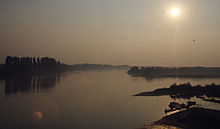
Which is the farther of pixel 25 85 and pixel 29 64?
pixel 29 64

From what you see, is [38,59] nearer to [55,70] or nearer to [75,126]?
[55,70]

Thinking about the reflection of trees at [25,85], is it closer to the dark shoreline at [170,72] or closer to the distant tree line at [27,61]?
the distant tree line at [27,61]

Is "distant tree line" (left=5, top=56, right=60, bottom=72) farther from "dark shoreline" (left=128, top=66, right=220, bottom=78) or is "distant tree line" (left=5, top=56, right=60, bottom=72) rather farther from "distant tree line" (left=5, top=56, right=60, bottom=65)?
"dark shoreline" (left=128, top=66, right=220, bottom=78)

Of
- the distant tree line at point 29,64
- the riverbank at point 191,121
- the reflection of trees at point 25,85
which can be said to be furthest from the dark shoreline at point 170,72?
the riverbank at point 191,121

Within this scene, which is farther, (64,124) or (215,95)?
(215,95)

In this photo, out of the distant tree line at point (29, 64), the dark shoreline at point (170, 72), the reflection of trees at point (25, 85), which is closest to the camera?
the reflection of trees at point (25, 85)

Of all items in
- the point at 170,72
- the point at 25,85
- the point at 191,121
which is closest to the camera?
the point at 191,121

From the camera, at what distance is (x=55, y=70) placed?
383 feet

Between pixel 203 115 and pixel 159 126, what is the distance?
5.52 m

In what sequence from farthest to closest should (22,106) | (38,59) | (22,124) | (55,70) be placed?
(55,70)
(38,59)
(22,106)
(22,124)

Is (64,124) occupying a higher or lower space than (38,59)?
lower

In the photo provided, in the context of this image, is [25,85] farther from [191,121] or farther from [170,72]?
[170,72]

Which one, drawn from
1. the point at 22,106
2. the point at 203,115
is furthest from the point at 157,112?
the point at 22,106

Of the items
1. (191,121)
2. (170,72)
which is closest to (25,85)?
(191,121)
